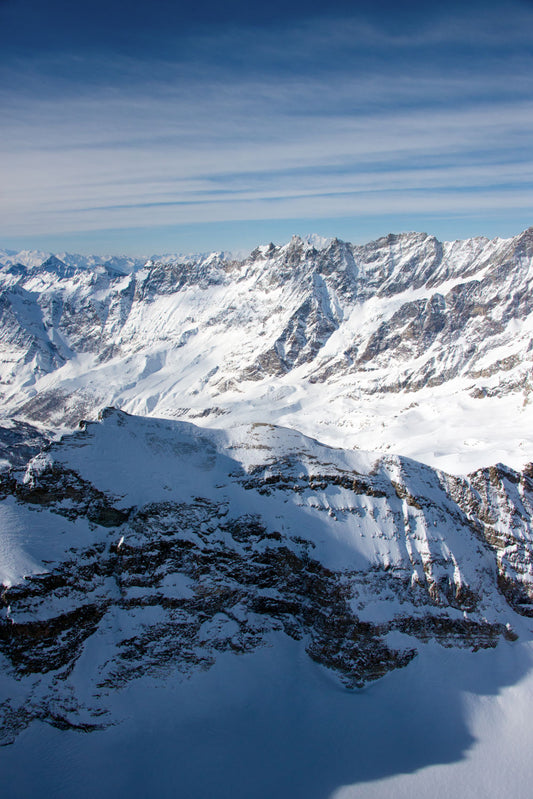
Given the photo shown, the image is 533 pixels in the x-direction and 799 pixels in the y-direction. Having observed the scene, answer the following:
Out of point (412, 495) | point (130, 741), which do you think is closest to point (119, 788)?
point (130, 741)

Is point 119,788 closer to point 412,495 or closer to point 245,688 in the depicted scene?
point 245,688

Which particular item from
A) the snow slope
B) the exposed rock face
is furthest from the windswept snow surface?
the exposed rock face

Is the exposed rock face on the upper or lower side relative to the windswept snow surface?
upper

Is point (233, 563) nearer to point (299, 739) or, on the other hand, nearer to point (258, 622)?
point (258, 622)

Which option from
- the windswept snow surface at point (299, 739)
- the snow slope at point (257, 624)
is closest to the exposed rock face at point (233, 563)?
the snow slope at point (257, 624)

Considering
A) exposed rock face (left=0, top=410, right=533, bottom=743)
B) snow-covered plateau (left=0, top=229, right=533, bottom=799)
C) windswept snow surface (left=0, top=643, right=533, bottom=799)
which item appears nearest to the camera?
windswept snow surface (left=0, top=643, right=533, bottom=799)

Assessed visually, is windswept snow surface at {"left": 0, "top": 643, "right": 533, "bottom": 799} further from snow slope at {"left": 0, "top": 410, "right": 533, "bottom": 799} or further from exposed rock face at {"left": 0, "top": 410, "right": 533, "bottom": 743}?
exposed rock face at {"left": 0, "top": 410, "right": 533, "bottom": 743}

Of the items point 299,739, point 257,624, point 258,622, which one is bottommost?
point 299,739

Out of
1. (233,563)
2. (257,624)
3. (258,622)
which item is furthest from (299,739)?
(233,563)
